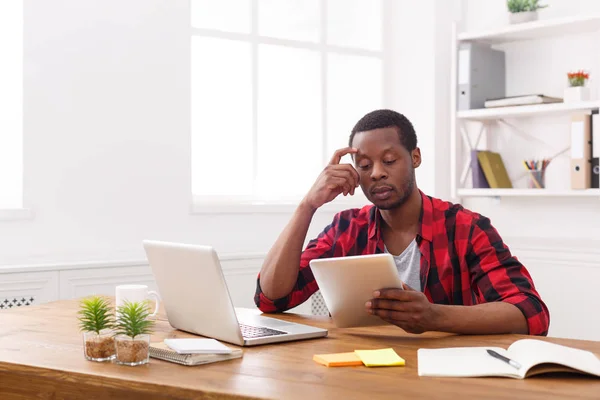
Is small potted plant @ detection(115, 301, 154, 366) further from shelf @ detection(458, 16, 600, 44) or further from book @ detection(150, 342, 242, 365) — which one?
shelf @ detection(458, 16, 600, 44)

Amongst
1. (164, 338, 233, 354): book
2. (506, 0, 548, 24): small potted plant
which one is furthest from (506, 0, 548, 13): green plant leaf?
(164, 338, 233, 354): book

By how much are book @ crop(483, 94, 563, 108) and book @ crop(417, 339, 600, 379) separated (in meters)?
2.23

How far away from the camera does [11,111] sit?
10.5 feet

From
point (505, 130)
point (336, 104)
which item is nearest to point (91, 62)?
point (336, 104)

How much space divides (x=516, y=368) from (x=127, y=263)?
7.46 ft

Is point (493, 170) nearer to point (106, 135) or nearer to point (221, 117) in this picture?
point (221, 117)

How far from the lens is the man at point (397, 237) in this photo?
80.7 inches

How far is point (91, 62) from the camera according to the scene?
3.31 meters

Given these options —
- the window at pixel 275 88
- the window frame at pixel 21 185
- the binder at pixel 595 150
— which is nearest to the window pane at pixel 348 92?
the window at pixel 275 88

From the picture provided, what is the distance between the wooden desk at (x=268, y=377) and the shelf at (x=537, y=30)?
2149 mm

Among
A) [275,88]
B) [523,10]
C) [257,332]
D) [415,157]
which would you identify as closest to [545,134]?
[523,10]

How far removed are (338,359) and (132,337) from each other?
380 millimetres

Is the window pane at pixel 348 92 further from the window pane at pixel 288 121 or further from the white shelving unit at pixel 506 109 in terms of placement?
the white shelving unit at pixel 506 109

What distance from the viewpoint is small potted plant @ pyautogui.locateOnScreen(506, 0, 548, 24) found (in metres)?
3.69
